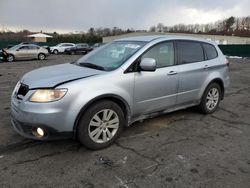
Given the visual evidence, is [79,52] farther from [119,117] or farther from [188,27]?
[188,27]

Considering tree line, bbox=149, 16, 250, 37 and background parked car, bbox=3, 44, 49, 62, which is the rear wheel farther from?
tree line, bbox=149, 16, 250, 37

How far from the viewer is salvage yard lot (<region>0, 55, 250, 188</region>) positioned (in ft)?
9.93

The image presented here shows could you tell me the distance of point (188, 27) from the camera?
92.6 metres

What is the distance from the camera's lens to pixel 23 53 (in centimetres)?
2119

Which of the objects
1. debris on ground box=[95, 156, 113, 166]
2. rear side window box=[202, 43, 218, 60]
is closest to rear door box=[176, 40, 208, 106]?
rear side window box=[202, 43, 218, 60]

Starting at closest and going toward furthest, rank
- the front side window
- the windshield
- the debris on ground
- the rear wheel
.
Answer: the debris on ground, the windshield, the front side window, the rear wheel

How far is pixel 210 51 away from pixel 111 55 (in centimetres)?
236

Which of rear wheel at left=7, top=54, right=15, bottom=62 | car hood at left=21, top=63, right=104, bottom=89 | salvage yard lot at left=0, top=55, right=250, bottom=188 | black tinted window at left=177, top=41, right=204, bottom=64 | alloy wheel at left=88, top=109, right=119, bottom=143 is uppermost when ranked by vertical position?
black tinted window at left=177, top=41, right=204, bottom=64

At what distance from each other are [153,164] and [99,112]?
3.43 feet

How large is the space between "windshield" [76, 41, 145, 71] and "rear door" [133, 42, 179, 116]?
286 mm

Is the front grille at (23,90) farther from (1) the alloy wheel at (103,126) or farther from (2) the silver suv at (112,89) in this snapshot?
(1) the alloy wheel at (103,126)

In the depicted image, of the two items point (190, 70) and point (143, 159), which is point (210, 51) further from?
point (143, 159)

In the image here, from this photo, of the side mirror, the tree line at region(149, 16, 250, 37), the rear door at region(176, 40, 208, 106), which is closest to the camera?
the side mirror

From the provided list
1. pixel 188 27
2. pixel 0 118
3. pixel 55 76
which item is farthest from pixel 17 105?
pixel 188 27
